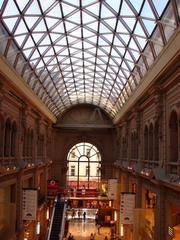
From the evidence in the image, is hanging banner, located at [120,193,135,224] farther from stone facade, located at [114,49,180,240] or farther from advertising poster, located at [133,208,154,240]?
stone facade, located at [114,49,180,240]

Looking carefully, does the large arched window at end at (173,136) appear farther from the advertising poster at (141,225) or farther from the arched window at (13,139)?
the arched window at (13,139)

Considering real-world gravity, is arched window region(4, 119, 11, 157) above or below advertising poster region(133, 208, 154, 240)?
above

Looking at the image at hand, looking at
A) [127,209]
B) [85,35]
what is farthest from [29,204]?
[85,35]

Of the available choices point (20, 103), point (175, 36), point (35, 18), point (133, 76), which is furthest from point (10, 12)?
point (133, 76)

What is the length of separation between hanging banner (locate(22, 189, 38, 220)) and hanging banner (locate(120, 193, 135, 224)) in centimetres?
843

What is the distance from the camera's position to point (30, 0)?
2994 centimetres

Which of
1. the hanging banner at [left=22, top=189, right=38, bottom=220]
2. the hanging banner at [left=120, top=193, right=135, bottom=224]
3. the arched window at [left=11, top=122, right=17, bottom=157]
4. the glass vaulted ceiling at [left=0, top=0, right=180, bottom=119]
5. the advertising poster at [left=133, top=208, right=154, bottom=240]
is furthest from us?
the arched window at [left=11, top=122, right=17, bottom=157]

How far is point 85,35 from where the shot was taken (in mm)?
40125

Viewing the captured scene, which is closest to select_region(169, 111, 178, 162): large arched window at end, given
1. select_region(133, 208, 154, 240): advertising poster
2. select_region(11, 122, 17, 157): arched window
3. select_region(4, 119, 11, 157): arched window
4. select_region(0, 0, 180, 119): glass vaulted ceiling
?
select_region(0, 0, 180, 119): glass vaulted ceiling

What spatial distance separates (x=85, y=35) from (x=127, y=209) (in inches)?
741

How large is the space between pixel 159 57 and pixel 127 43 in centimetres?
1064

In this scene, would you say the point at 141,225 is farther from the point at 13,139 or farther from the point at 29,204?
the point at 13,139

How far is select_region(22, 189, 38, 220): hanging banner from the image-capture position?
1415 inches

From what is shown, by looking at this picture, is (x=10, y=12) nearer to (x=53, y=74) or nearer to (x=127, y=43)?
(x=127, y=43)
